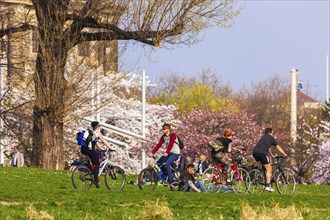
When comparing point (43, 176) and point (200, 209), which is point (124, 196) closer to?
point (200, 209)

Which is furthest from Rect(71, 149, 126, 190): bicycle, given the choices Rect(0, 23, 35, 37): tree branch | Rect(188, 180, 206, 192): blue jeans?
Rect(0, 23, 35, 37): tree branch

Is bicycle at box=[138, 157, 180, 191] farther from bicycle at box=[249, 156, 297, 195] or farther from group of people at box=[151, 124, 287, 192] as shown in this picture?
bicycle at box=[249, 156, 297, 195]

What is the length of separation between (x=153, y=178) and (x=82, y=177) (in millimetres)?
1745

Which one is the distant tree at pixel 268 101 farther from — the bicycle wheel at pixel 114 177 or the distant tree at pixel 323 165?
the bicycle wheel at pixel 114 177

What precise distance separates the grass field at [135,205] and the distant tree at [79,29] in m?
9.70

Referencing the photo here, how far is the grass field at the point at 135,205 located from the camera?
18.1 meters

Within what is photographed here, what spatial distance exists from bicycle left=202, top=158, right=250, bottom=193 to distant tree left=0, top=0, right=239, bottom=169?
10.4 m

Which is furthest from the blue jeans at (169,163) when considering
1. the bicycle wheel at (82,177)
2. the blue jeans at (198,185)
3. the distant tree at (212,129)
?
the distant tree at (212,129)

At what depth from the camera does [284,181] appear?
2891cm

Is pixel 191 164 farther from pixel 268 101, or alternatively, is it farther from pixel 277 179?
pixel 268 101

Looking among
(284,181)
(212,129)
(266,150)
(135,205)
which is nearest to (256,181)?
(284,181)

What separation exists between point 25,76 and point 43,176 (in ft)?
36.8

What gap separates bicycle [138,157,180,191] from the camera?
27312mm

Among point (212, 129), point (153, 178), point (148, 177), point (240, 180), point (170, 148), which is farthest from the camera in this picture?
point (212, 129)
